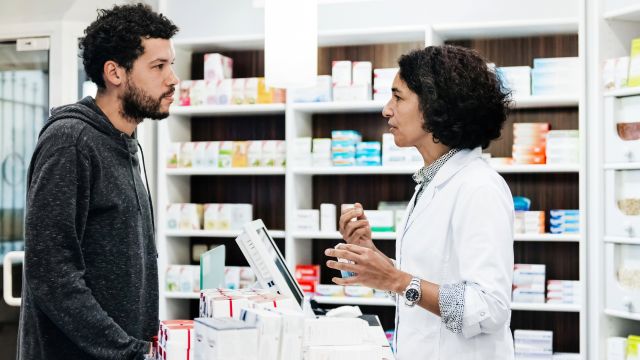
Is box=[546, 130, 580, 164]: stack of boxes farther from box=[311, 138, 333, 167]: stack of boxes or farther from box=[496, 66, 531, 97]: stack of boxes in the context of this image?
box=[311, 138, 333, 167]: stack of boxes

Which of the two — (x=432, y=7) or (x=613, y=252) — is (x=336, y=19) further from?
(x=613, y=252)

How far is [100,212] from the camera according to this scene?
211 centimetres

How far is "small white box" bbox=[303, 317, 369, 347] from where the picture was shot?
191cm

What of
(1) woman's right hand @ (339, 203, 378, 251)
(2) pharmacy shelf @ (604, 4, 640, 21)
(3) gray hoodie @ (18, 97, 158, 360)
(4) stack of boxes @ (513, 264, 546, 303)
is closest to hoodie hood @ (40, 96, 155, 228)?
(3) gray hoodie @ (18, 97, 158, 360)

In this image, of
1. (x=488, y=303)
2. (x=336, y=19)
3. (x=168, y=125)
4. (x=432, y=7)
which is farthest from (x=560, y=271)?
(x=488, y=303)

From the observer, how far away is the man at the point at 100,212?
1948 mm

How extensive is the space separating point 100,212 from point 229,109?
10.2 feet

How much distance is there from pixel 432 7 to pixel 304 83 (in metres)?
1.84

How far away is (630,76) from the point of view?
14.6 ft

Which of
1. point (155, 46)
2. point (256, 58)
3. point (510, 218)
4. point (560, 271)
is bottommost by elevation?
point (560, 271)

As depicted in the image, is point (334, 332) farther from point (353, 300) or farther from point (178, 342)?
point (353, 300)

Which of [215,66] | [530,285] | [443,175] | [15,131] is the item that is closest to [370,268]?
[443,175]

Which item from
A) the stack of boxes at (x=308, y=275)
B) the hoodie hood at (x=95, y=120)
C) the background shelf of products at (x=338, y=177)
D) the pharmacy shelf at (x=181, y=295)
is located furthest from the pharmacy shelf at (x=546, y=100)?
the hoodie hood at (x=95, y=120)

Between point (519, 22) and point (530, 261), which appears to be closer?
point (519, 22)
